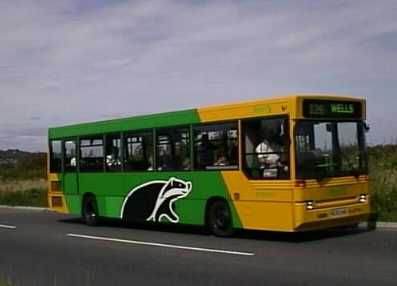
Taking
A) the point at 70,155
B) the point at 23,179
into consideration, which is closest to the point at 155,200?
the point at 70,155

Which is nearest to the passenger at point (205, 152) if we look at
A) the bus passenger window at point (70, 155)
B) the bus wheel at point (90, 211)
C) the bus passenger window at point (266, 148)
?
the bus passenger window at point (266, 148)

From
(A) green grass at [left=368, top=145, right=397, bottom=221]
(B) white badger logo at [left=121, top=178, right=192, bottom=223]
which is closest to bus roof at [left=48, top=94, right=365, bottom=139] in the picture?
(B) white badger logo at [left=121, top=178, right=192, bottom=223]

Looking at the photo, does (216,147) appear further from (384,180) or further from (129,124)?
(384,180)

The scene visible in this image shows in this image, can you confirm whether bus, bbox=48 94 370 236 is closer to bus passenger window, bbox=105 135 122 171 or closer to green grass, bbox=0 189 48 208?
bus passenger window, bbox=105 135 122 171

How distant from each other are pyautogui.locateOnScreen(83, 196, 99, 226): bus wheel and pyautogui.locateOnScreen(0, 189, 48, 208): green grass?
11.6 meters

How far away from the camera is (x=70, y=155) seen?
22.1 metres

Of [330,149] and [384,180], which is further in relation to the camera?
[384,180]

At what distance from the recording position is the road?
11070 millimetres

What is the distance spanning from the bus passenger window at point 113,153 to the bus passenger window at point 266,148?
16.6 ft

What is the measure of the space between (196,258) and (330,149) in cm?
365

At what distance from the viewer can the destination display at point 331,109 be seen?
14836 millimetres

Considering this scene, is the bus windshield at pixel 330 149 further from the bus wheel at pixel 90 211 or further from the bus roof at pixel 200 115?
the bus wheel at pixel 90 211

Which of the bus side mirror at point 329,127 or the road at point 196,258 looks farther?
the bus side mirror at point 329,127

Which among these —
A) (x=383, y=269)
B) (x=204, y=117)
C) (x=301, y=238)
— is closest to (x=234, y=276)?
(x=383, y=269)
